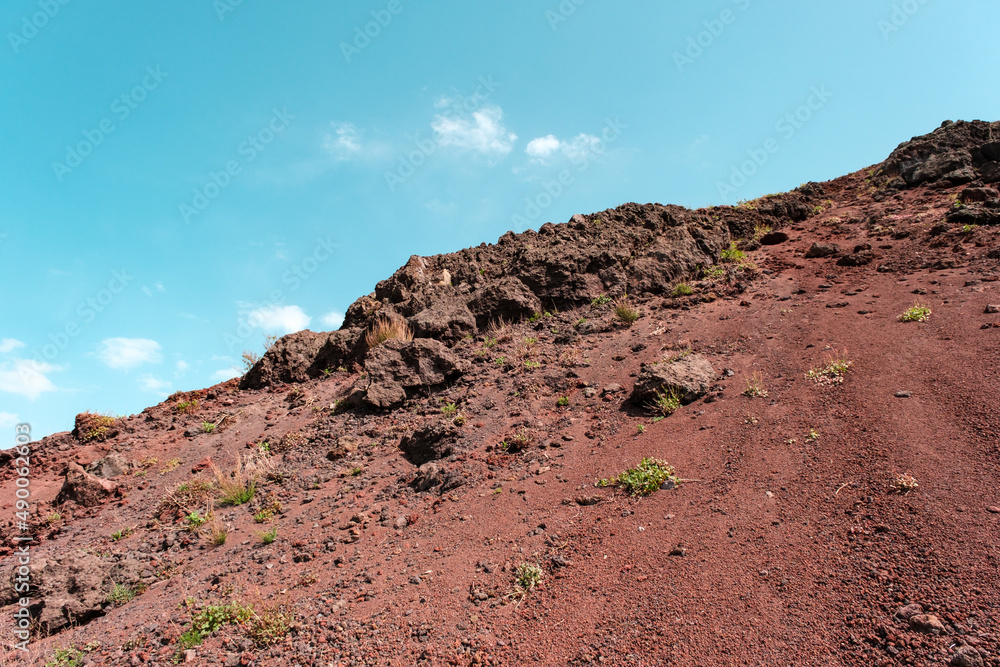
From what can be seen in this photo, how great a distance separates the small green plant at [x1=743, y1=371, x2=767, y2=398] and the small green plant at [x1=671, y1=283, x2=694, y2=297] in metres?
3.47

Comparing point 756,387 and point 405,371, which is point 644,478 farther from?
point 405,371

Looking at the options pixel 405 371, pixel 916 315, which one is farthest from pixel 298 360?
pixel 916 315

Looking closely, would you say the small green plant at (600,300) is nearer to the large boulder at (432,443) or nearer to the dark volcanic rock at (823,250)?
the dark volcanic rock at (823,250)

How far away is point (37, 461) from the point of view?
10.2 m

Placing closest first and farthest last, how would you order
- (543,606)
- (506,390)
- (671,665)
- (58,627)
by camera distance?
(671,665) → (543,606) → (58,627) → (506,390)

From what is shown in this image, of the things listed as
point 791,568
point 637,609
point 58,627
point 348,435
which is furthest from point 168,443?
point 791,568

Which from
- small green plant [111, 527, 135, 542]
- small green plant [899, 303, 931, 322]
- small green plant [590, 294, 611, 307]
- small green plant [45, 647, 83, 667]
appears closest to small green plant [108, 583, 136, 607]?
small green plant [45, 647, 83, 667]

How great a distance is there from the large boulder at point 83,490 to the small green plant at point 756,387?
10.2 m

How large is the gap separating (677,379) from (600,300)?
4.09 m

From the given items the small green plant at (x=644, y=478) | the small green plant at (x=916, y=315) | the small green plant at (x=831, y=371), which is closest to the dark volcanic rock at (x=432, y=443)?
the small green plant at (x=644, y=478)

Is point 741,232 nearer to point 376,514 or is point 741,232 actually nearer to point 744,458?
point 744,458

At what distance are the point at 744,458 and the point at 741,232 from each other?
28.6 ft

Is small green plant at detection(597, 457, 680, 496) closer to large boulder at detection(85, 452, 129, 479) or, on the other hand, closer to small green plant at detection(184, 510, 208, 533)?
small green plant at detection(184, 510, 208, 533)

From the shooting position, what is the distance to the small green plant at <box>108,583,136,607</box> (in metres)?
5.90
